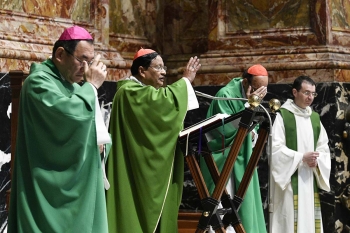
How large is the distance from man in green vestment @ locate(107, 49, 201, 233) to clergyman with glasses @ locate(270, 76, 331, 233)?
1802 millimetres

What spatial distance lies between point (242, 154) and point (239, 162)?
0.26 feet

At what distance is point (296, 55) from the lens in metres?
9.79

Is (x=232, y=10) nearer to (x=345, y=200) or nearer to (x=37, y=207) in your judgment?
(x=345, y=200)

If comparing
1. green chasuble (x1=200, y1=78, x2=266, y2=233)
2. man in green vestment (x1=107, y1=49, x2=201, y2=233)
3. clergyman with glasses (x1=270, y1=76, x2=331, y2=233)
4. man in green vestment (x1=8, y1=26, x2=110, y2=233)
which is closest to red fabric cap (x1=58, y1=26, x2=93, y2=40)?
man in green vestment (x1=8, y1=26, x2=110, y2=233)

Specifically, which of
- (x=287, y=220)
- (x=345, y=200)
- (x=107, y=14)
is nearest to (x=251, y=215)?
(x=287, y=220)

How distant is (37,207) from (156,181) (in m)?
1.86

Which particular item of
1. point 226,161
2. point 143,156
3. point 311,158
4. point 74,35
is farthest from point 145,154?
point 311,158

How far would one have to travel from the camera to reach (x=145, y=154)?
23.6 ft

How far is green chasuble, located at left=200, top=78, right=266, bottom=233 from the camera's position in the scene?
7.95 meters

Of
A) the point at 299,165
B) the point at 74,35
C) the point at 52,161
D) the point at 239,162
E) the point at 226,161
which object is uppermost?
the point at 74,35

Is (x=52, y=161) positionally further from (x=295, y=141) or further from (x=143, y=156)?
(x=295, y=141)

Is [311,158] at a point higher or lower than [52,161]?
lower

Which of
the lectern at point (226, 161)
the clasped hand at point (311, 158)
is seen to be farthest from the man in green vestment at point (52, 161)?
the clasped hand at point (311, 158)

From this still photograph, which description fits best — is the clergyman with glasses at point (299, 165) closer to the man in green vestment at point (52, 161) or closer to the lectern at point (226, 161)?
the lectern at point (226, 161)
